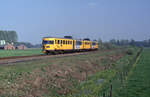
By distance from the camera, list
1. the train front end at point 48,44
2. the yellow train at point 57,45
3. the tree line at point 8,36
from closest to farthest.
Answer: the train front end at point 48,44 < the yellow train at point 57,45 < the tree line at point 8,36

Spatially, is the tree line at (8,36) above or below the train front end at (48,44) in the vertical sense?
above

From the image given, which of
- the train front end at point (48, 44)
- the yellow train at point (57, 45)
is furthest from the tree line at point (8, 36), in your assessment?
the train front end at point (48, 44)

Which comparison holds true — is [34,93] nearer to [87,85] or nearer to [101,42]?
[87,85]

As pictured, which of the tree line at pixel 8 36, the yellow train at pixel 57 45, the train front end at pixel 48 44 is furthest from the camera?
the tree line at pixel 8 36

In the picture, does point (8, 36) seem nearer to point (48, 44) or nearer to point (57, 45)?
point (57, 45)

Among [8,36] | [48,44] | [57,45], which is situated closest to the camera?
[48,44]

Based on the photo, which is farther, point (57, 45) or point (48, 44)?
point (57, 45)

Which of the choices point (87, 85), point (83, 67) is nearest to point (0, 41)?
point (83, 67)

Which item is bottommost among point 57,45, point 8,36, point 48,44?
point 57,45

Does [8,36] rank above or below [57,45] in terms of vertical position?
above

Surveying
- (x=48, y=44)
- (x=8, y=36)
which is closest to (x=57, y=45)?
(x=48, y=44)

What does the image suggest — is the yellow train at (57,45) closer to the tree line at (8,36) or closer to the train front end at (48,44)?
the train front end at (48,44)

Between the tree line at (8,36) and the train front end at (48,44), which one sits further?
the tree line at (8,36)

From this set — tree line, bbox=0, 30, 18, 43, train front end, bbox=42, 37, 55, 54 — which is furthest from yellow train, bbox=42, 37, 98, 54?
tree line, bbox=0, 30, 18, 43
